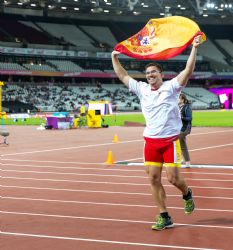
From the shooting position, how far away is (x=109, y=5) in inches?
3221

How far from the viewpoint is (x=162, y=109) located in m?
7.37

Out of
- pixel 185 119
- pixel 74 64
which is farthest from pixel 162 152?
pixel 74 64

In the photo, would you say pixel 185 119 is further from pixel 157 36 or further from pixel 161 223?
pixel 161 223

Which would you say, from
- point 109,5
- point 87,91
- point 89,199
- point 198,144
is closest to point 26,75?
point 87,91

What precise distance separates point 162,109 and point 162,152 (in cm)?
58

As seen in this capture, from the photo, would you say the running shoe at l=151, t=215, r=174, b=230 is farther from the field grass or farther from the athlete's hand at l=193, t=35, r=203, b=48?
the field grass

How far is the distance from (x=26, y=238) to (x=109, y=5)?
77264mm

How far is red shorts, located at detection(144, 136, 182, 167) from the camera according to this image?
7.35m

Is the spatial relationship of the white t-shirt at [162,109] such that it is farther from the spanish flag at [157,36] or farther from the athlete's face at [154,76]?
the spanish flag at [157,36]

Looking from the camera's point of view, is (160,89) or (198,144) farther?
(198,144)

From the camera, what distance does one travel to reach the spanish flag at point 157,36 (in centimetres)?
816

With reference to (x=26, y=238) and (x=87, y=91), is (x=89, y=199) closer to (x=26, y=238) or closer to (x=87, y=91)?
(x=26, y=238)

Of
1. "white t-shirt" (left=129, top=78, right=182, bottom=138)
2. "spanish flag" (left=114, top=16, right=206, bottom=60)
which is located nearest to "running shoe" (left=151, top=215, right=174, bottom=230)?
"white t-shirt" (left=129, top=78, right=182, bottom=138)

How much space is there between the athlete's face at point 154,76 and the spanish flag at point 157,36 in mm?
888
